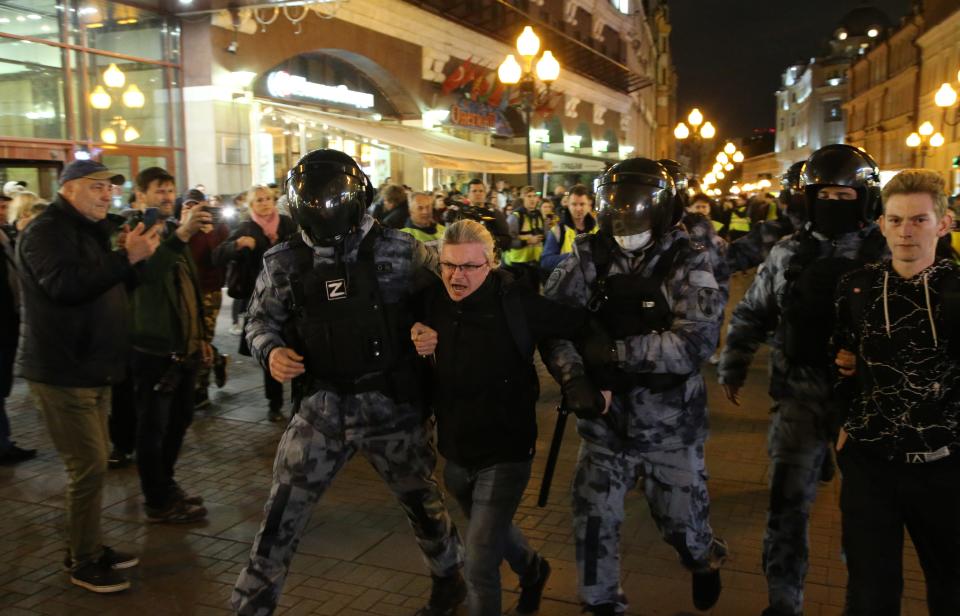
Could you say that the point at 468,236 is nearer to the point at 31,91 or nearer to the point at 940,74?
the point at 31,91

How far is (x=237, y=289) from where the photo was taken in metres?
6.88

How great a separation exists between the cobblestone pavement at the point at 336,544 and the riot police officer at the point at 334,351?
0.71 meters

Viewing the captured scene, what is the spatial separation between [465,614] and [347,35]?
60.3 feet

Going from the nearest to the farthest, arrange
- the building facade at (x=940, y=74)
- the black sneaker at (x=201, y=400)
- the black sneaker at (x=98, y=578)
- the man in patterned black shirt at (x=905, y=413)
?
the man in patterned black shirt at (x=905, y=413) → the black sneaker at (x=98, y=578) → the black sneaker at (x=201, y=400) → the building facade at (x=940, y=74)

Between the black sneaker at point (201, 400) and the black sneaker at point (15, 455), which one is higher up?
the black sneaker at point (201, 400)

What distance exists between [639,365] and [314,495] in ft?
4.70

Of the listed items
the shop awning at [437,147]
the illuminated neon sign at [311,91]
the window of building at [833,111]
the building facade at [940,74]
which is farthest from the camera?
the window of building at [833,111]

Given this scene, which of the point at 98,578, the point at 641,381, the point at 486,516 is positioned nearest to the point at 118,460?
the point at 98,578

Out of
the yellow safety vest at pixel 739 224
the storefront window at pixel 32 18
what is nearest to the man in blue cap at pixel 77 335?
the storefront window at pixel 32 18

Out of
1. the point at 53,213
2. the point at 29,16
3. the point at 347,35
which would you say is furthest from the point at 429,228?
the point at 347,35

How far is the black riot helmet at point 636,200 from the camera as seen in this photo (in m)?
3.53

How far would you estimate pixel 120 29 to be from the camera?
15375 millimetres

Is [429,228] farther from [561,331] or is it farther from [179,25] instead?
[179,25]

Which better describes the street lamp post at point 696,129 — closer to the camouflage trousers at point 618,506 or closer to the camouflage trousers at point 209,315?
the camouflage trousers at point 209,315
